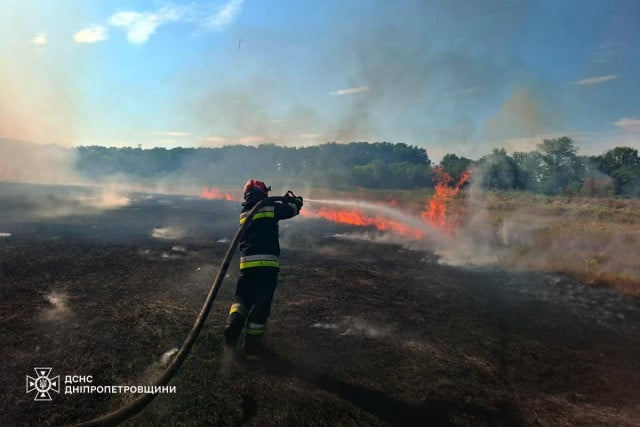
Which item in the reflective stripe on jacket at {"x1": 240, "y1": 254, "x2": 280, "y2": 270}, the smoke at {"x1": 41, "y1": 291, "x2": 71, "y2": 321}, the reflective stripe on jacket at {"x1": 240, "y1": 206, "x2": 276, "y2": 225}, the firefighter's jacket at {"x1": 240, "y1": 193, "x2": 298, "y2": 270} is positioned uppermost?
the reflective stripe on jacket at {"x1": 240, "y1": 206, "x2": 276, "y2": 225}

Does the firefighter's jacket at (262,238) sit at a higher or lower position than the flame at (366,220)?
higher

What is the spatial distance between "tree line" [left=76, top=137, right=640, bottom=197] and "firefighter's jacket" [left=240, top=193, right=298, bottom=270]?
15916 millimetres

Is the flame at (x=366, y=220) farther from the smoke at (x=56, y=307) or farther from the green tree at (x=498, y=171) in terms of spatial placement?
the smoke at (x=56, y=307)

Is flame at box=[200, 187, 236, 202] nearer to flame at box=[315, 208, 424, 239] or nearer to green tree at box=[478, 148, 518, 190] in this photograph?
flame at box=[315, 208, 424, 239]

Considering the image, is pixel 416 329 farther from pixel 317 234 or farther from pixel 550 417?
pixel 317 234

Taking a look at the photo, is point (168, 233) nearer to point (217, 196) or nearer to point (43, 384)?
point (43, 384)

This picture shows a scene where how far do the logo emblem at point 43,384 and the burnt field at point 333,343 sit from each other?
0.22ft

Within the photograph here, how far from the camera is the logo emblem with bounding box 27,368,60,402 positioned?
3525 mm

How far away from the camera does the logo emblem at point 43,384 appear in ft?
11.6

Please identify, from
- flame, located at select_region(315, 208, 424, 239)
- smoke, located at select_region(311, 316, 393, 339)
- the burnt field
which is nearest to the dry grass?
the burnt field

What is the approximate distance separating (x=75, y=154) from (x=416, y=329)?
71360 millimetres

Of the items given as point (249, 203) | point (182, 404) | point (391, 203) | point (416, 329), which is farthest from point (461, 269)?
point (391, 203)

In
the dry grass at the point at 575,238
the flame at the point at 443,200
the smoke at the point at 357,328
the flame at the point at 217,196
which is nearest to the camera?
the smoke at the point at 357,328

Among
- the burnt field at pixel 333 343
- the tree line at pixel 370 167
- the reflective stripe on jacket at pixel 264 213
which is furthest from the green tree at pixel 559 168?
the reflective stripe on jacket at pixel 264 213
